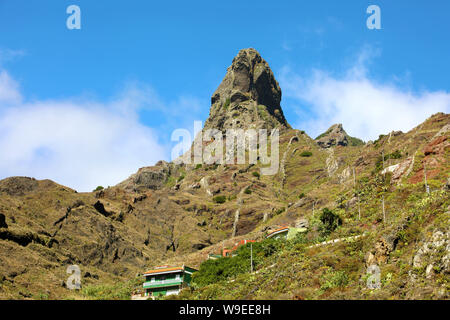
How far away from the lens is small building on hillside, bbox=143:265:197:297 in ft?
230

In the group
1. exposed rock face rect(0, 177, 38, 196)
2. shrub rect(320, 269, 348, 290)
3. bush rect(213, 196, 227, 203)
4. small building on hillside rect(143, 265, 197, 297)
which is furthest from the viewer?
bush rect(213, 196, 227, 203)

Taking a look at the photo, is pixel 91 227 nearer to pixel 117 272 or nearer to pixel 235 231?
pixel 117 272

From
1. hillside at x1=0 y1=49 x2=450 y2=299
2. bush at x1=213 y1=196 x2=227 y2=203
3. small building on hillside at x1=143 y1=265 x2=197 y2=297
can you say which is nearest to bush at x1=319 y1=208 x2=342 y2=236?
hillside at x1=0 y1=49 x2=450 y2=299

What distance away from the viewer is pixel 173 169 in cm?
19538

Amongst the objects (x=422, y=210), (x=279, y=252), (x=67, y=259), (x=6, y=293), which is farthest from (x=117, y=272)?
→ (x=422, y=210)

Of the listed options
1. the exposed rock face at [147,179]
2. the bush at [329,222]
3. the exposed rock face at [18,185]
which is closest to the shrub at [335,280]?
the bush at [329,222]

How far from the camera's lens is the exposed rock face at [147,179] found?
6711 inches

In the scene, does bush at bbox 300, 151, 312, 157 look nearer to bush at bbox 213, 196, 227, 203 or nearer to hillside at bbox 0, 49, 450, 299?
hillside at bbox 0, 49, 450, 299

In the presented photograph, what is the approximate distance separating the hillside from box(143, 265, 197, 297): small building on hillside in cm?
464

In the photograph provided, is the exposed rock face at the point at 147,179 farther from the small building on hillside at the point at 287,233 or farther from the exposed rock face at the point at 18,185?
the small building on hillside at the point at 287,233

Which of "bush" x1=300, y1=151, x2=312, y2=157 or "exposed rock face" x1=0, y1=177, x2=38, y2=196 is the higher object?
"bush" x1=300, y1=151, x2=312, y2=157

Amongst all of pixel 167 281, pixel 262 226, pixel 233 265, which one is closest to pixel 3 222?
pixel 167 281

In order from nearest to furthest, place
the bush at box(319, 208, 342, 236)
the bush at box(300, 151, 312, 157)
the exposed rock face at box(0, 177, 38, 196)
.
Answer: the bush at box(319, 208, 342, 236) < the exposed rock face at box(0, 177, 38, 196) < the bush at box(300, 151, 312, 157)

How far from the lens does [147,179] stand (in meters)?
178
